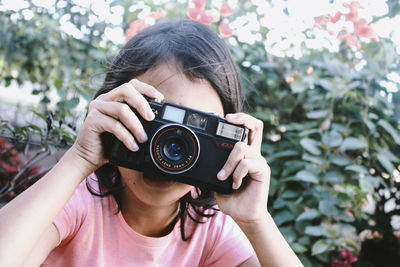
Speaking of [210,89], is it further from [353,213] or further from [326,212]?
[353,213]

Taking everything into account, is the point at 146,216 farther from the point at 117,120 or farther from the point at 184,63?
the point at 184,63

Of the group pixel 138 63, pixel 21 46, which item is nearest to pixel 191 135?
pixel 138 63

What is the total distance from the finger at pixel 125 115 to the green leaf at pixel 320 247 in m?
0.74

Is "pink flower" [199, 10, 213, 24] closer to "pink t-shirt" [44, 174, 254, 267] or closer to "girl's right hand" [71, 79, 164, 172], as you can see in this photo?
"girl's right hand" [71, 79, 164, 172]

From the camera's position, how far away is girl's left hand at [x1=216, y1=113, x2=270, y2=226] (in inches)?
36.2

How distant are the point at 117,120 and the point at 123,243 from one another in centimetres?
40

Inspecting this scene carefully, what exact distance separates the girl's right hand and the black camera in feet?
0.08

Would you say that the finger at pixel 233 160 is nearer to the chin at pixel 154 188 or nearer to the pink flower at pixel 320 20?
the chin at pixel 154 188

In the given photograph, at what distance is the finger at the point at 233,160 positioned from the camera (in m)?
0.91

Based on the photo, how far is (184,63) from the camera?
103cm

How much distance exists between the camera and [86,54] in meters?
1.90

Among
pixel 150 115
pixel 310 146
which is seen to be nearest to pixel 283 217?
pixel 310 146

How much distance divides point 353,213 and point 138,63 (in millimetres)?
994

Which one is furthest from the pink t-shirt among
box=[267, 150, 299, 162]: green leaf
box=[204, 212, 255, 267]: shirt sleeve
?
box=[267, 150, 299, 162]: green leaf
